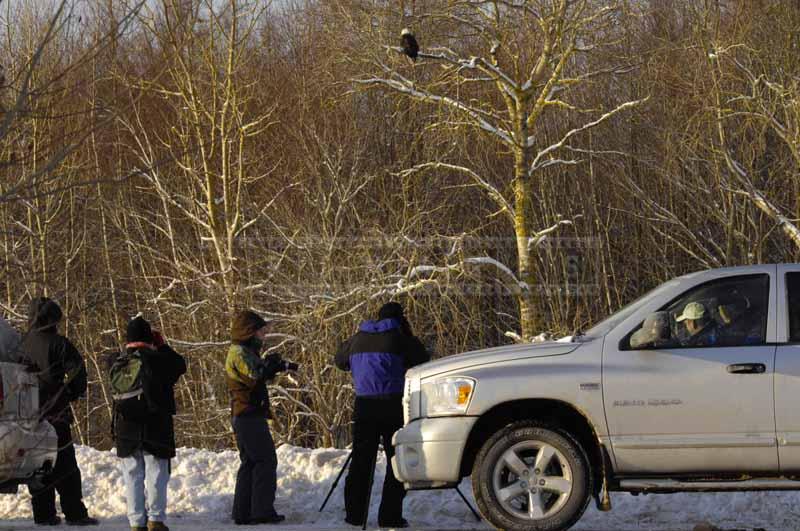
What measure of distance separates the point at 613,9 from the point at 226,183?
341 inches

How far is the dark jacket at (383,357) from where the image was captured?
9414 millimetres

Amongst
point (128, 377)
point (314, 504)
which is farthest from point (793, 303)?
point (128, 377)

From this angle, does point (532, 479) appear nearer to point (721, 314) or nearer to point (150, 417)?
point (721, 314)

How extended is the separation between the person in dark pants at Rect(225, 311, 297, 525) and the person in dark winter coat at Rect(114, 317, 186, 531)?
81 cm

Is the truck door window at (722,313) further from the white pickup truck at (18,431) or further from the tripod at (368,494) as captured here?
the white pickup truck at (18,431)

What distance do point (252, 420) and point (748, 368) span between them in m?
4.02

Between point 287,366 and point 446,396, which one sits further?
point 287,366

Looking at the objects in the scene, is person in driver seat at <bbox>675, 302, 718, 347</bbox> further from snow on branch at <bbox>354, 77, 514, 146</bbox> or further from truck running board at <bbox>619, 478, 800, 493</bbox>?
snow on branch at <bbox>354, 77, 514, 146</bbox>

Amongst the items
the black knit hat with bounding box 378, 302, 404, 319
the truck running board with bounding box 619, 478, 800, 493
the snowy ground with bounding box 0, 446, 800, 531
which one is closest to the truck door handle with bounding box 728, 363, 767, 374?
the truck running board with bounding box 619, 478, 800, 493

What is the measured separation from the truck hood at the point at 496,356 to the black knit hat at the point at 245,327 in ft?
5.61

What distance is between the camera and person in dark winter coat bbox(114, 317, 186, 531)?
28.7 ft

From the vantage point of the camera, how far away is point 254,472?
A: 961cm

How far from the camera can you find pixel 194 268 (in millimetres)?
22797

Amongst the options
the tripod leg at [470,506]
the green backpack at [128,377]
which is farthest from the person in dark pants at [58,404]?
the tripod leg at [470,506]
